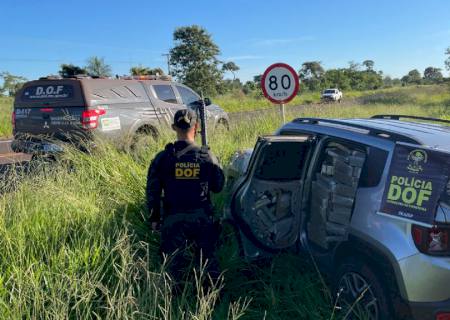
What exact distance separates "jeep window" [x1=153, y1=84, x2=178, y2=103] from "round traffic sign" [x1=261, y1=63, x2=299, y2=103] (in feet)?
10.5

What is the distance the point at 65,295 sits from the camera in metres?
2.69

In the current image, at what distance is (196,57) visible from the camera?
3925 centimetres

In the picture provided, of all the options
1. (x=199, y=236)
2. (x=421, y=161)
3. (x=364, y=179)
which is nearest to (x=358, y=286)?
(x=364, y=179)

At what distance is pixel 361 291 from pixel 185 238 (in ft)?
4.50

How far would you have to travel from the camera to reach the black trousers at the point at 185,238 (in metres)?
3.22

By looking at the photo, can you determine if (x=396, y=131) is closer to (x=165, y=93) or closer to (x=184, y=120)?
(x=184, y=120)

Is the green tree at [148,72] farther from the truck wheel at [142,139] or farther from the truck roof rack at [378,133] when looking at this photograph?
the truck roof rack at [378,133]

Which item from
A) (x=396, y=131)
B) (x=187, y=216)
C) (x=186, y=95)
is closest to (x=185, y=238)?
(x=187, y=216)

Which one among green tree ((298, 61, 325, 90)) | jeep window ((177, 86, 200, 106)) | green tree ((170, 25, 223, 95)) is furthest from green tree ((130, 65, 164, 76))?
green tree ((298, 61, 325, 90))

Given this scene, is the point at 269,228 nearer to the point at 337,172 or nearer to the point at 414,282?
the point at 337,172

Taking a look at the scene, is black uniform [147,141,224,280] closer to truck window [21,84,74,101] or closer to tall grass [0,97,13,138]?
truck window [21,84,74,101]

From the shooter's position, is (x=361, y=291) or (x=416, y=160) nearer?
(x=416, y=160)

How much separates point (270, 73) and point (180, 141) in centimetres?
346

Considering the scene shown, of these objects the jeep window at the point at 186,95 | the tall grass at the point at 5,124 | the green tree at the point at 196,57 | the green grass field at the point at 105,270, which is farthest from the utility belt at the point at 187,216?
the green tree at the point at 196,57
